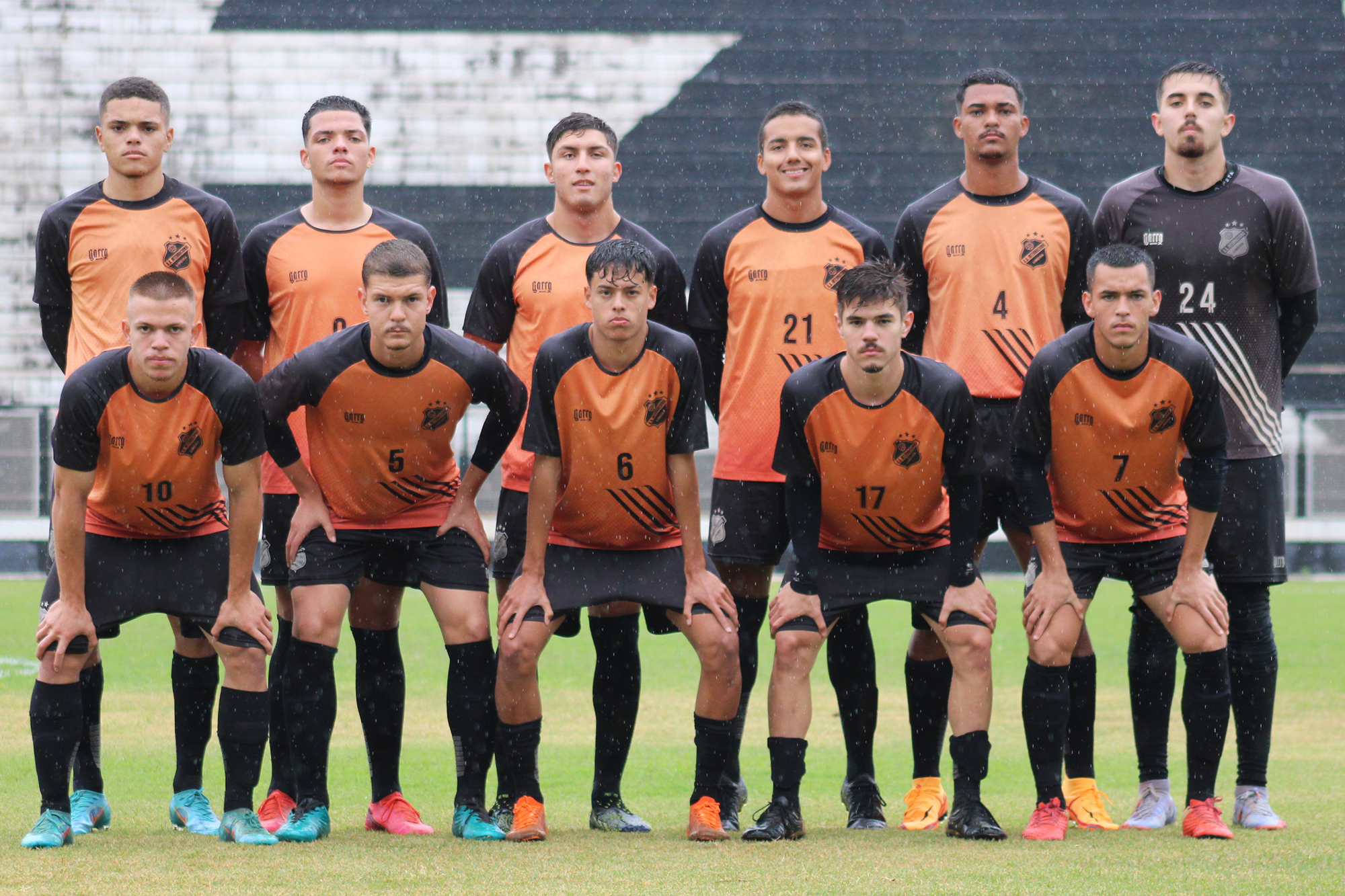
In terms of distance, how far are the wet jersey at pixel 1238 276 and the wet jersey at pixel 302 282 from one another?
256 centimetres

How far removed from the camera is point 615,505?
16.0ft

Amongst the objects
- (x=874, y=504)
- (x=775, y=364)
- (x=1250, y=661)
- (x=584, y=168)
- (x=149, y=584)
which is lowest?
(x=1250, y=661)

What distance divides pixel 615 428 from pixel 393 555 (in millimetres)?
857

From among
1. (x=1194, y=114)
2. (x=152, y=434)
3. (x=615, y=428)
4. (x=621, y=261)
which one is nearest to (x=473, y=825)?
(x=615, y=428)

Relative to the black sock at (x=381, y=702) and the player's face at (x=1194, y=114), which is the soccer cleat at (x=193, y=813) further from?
the player's face at (x=1194, y=114)

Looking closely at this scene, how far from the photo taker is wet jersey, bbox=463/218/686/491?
5305 millimetres

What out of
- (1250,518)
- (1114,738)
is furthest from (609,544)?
(1114,738)

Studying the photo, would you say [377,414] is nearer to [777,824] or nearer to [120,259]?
[120,259]

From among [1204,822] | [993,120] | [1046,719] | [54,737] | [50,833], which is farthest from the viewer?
[993,120]

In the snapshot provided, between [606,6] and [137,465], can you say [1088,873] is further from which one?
[606,6]

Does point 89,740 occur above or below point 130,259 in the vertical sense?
below

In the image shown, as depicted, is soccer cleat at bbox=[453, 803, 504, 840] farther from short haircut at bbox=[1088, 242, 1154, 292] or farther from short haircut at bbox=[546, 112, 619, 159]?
short haircut at bbox=[1088, 242, 1154, 292]

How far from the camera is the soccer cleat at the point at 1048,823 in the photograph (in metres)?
4.61

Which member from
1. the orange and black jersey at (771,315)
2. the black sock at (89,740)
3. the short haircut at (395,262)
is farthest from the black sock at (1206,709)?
the black sock at (89,740)
